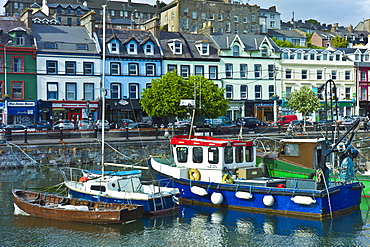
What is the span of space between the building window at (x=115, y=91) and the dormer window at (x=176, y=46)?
7873 millimetres

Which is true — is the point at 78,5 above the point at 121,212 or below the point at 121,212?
above

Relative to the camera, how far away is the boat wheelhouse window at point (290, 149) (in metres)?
22.7

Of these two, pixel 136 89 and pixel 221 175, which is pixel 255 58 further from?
pixel 221 175

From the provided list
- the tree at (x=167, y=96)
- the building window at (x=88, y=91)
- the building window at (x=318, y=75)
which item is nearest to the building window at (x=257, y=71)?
the building window at (x=318, y=75)

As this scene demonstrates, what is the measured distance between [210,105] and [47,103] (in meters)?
17.6

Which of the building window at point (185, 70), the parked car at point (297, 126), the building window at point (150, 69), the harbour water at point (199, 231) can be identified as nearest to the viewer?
the harbour water at point (199, 231)

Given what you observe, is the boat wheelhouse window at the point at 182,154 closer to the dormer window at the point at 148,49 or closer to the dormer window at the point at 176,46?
the dormer window at the point at 148,49

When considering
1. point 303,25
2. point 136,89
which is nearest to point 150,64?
point 136,89

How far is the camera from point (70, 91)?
48.0 m

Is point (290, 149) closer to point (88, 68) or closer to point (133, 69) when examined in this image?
point (133, 69)

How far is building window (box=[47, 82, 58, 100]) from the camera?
47.2 m

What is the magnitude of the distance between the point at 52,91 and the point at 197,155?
3025cm

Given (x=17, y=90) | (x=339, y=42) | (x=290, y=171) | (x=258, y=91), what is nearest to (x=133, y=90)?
(x=17, y=90)

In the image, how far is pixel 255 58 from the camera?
5647 centimetres
